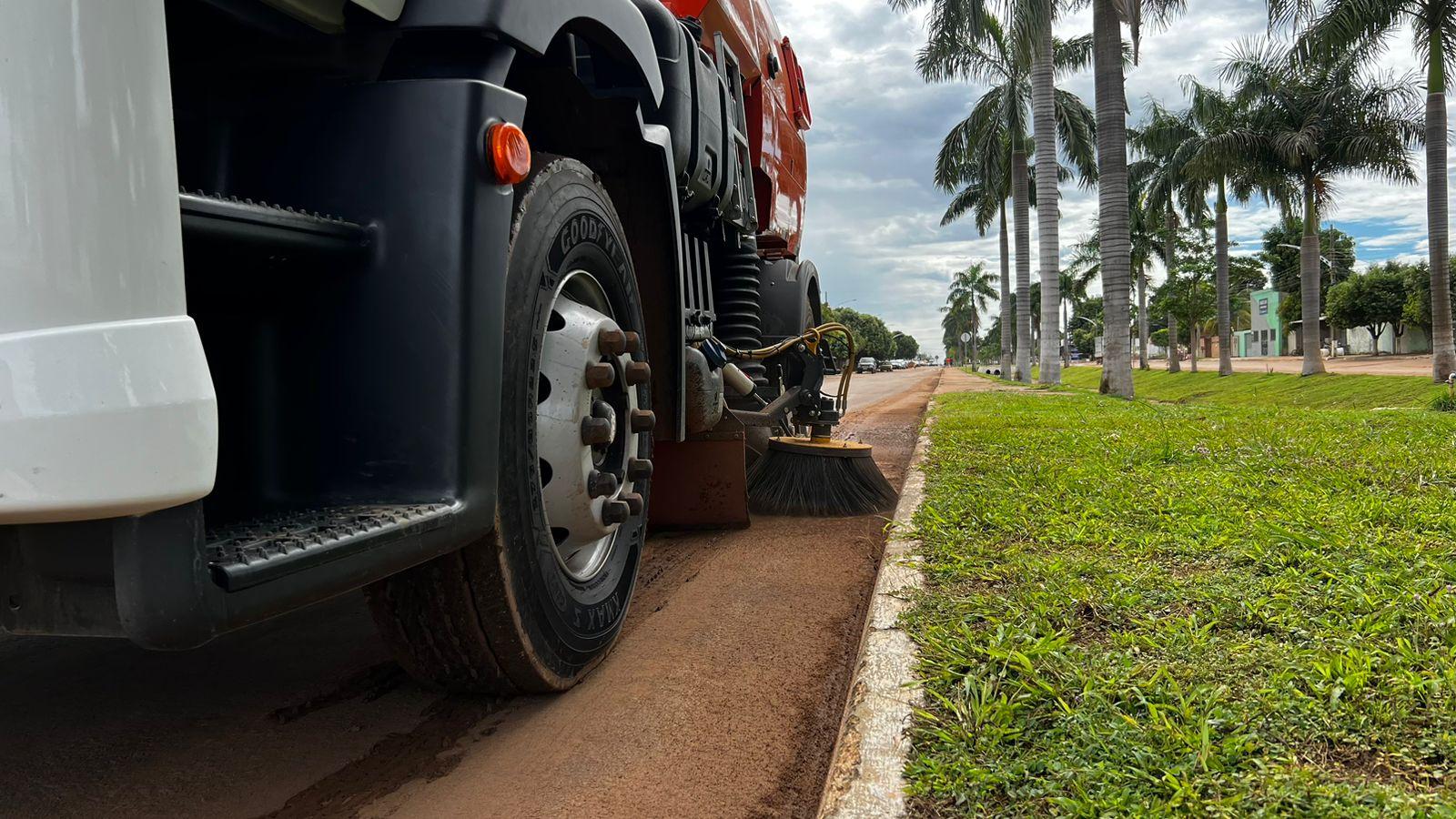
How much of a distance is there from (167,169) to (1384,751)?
82.8 inches

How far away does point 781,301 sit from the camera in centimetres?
591

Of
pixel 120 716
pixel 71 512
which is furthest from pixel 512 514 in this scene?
pixel 120 716

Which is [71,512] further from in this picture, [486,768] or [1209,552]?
[1209,552]

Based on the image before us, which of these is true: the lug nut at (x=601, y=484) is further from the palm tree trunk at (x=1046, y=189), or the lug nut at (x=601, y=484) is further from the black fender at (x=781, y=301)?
the palm tree trunk at (x=1046, y=189)

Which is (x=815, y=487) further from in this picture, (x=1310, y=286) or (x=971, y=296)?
(x=971, y=296)

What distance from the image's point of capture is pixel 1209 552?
10.0ft

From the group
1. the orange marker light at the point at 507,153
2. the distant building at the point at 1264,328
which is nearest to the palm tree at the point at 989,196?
the orange marker light at the point at 507,153

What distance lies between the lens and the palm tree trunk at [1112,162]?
53.4 feet

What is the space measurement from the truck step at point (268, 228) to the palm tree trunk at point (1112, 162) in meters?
16.6

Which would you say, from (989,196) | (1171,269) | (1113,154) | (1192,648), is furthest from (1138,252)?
(1192,648)

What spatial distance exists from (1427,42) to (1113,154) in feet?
22.3

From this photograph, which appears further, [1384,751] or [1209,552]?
[1209,552]

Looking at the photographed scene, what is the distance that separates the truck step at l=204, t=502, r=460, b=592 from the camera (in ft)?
4.18

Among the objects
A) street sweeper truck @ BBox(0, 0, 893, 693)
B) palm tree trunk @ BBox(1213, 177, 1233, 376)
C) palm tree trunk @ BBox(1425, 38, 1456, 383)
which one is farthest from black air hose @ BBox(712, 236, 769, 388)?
palm tree trunk @ BBox(1213, 177, 1233, 376)
